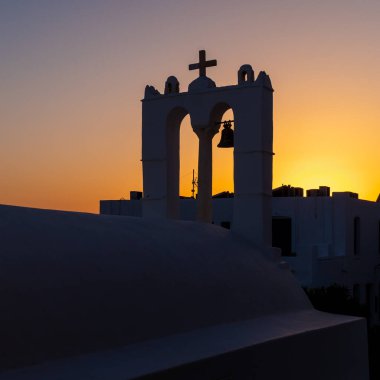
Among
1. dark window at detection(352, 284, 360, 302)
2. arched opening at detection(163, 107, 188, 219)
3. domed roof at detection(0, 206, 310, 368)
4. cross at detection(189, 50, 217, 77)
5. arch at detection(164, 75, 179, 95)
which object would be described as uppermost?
cross at detection(189, 50, 217, 77)

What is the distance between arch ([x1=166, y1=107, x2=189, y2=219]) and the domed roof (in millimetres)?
1664

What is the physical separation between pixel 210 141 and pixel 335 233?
14.5 m

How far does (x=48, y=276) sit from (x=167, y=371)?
1.09 m

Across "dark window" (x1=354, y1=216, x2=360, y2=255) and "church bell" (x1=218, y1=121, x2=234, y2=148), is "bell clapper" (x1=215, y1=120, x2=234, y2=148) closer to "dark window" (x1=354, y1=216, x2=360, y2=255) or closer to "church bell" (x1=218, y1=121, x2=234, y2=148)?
"church bell" (x1=218, y1=121, x2=234, y2=148)

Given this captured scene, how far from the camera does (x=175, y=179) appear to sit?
1041 cm

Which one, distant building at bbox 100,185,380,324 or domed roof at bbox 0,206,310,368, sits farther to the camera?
distant building at bbox 100,185,380,324

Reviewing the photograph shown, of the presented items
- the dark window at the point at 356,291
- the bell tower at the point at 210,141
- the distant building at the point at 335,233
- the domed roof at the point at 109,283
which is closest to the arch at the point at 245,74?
the bell tower at the point at 210,141

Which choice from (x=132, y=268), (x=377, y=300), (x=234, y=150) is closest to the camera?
(x=132, y=268)

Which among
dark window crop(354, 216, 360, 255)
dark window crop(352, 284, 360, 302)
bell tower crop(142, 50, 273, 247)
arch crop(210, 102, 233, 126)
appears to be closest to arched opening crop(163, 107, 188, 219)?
bell tower crop(142, 50, 273, 247)

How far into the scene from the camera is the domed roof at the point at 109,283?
5.16 meters

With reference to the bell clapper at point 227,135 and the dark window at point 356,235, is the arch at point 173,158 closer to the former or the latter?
the bell clapper at point 227,135

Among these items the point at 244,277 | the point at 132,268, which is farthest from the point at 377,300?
the point at 132,268

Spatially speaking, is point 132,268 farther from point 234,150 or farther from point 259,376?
point 234,150

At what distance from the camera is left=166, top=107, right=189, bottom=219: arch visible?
10.2 metres
